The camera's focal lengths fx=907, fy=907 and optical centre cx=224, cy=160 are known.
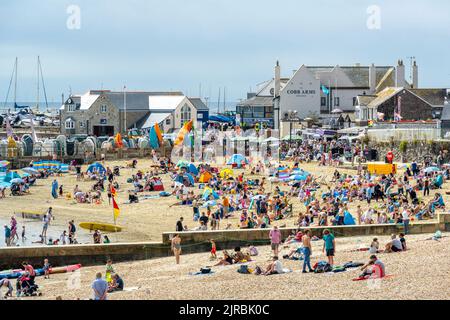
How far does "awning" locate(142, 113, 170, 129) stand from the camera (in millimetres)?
75556

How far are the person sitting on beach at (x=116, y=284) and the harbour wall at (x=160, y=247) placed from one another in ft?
12.1

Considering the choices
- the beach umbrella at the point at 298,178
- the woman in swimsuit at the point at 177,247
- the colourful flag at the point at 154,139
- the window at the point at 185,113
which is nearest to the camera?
the woman in swimsuit at the point at 177,247

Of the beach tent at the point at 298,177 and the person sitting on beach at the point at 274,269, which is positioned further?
the beach tent at the point at 298,177

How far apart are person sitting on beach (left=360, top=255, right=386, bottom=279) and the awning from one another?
189ft

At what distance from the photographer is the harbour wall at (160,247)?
903 inches

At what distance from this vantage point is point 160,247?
2353cm

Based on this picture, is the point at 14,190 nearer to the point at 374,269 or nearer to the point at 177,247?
the point at 177,247

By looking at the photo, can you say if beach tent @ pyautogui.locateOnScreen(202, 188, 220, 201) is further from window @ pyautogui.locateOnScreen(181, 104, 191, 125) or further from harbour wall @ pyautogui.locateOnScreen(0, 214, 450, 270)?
window @ pyautogui.locateOnScreen(181, 104, 191, 125)

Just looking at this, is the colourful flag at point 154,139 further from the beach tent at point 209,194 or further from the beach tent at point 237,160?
the beach tent at point 209,194

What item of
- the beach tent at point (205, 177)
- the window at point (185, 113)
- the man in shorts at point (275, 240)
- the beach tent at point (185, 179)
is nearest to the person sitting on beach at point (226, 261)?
the man in shorts at point (275, 240)

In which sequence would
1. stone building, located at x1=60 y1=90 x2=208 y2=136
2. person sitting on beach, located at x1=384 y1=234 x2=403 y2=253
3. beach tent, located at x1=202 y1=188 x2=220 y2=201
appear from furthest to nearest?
stone building, located at x1=60 y1=90 x2=208 y2=136 < beach tent, located at x1=202 y1=188 x2=220 y2=201 < person sitting on beach, located at x1=384 y1=234 x2=403 y2=253

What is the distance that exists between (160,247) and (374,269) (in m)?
7.24

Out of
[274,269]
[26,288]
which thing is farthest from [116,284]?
[274,269]

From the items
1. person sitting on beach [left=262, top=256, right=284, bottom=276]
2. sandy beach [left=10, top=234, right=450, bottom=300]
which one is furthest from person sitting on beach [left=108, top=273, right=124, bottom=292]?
person sitting on beach [left=262, top=256, right=284, bottom=276]
